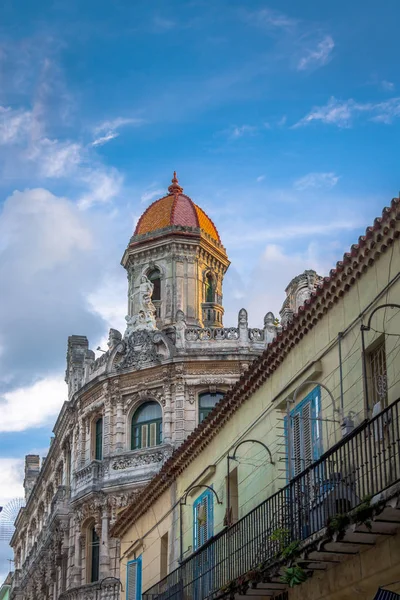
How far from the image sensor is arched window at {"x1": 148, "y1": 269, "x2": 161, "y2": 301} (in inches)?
1777

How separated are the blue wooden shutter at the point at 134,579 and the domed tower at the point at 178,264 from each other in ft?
52.5

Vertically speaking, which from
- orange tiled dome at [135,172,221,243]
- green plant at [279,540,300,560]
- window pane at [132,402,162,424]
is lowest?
green plant at [279,540,300,560]

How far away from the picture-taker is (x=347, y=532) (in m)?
12.8

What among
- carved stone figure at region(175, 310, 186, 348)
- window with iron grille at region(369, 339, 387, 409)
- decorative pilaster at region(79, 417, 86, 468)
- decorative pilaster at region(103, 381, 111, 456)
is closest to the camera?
window with iron grille at region(369, 339, 387, 409)

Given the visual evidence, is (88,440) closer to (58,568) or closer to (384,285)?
(58,568)

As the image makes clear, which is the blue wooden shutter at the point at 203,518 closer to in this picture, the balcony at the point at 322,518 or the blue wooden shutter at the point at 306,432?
the balcony at the point at 322,518

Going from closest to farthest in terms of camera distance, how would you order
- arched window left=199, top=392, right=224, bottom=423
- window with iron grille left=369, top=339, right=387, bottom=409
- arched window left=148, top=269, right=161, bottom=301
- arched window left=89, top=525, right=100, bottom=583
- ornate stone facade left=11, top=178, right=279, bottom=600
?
window with iron grille left=369, top=339, right=387, bottom=409
ornate stone facade left=11, top=178, right=279, bottom=600
arched window left=199, top=392, right=224, bottom=423
arched window left=89, top=525, right=100, bottom=583
arched window left=148, top=269, right=161, bottom=301

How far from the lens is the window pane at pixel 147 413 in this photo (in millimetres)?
40719

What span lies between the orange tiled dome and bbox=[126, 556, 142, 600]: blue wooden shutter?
20.0 metres

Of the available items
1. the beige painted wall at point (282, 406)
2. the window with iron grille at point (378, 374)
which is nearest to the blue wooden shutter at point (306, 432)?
the beige painted wall at point (282, 406)

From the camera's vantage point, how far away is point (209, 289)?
4619cm

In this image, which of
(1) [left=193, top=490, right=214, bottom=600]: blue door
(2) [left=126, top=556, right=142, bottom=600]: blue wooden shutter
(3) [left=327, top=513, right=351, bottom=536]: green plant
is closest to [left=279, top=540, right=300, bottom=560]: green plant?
(3) [left=327, top=513, right=351, bottom=536]: green plant

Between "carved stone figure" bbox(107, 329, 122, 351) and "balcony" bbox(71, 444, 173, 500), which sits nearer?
"balcony" bbox(71, 444, 173, 500)

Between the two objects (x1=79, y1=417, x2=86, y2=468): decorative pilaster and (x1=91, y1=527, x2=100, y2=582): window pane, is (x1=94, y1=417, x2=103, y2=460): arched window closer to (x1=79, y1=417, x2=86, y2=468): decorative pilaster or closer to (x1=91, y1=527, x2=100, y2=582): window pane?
(x1=79, y1=417, x2=86, y2=468): decorative pilaster
